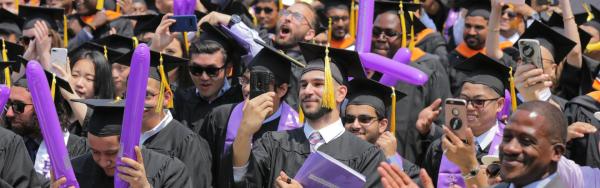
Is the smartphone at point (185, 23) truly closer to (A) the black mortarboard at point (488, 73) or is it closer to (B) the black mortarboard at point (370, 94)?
(B) the black mortarboard at point (370, 94)

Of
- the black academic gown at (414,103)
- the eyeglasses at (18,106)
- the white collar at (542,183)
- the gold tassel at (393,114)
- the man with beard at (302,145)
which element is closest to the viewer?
the white collar at (542,183)

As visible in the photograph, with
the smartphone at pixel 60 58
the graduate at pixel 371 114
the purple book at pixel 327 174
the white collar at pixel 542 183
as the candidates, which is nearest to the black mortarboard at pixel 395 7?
the graduate at pixel 371 114

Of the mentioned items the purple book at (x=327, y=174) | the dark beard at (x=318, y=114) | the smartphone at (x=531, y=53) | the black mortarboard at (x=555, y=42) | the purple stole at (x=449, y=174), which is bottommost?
the purple stole at (x=449, y=174)

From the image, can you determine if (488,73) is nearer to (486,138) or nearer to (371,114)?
(486,138)

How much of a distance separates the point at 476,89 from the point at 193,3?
325 centimetres

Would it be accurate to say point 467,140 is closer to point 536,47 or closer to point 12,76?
point 536,47

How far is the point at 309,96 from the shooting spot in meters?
7.38

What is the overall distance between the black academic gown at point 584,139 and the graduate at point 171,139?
2405 millimetres

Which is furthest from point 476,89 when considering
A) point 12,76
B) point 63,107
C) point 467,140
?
point 12,76

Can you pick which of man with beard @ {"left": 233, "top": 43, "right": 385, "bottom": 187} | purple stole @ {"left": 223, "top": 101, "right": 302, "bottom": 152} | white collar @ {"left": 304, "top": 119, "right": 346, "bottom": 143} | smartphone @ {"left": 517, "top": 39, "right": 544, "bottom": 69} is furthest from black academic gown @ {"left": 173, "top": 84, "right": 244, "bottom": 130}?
smartphone @ {"left": 517, "top": 39, "right": 544, "bottom": 69}

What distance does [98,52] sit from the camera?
32.7 ft

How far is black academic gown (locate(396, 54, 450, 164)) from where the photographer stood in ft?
32.8

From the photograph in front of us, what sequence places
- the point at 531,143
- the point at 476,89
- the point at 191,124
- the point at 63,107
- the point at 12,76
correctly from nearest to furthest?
the point at 531,143, the point at 476,89, the point at 63,107, the point at 191,124, the point at 12,76

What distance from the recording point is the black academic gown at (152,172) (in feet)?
23.0
